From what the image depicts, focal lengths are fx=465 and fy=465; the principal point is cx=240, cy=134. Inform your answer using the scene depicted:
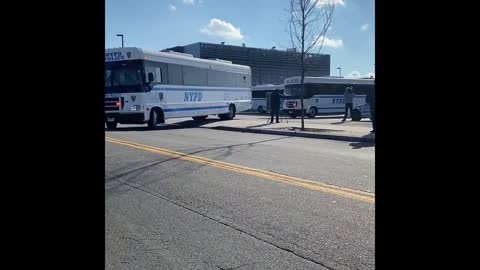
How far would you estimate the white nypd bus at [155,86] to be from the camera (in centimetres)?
2017

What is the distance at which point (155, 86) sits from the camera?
2070cm

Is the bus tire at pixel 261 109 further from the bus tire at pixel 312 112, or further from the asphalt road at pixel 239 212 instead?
the asphalt road at pixel 239 212

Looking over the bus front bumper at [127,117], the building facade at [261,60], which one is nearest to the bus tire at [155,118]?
the bus front bumper at [127,117]

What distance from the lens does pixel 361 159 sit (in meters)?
10.6

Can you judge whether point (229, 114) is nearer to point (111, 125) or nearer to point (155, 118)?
point (155, 118)

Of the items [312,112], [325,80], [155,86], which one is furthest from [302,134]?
[325,80]

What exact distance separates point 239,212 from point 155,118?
630 inches

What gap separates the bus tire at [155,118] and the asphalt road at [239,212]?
33.1 feet

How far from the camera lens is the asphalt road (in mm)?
4121

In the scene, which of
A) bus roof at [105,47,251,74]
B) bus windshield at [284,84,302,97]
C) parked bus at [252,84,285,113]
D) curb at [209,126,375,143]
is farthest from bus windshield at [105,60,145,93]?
parked bus at [252,84,285,113]
